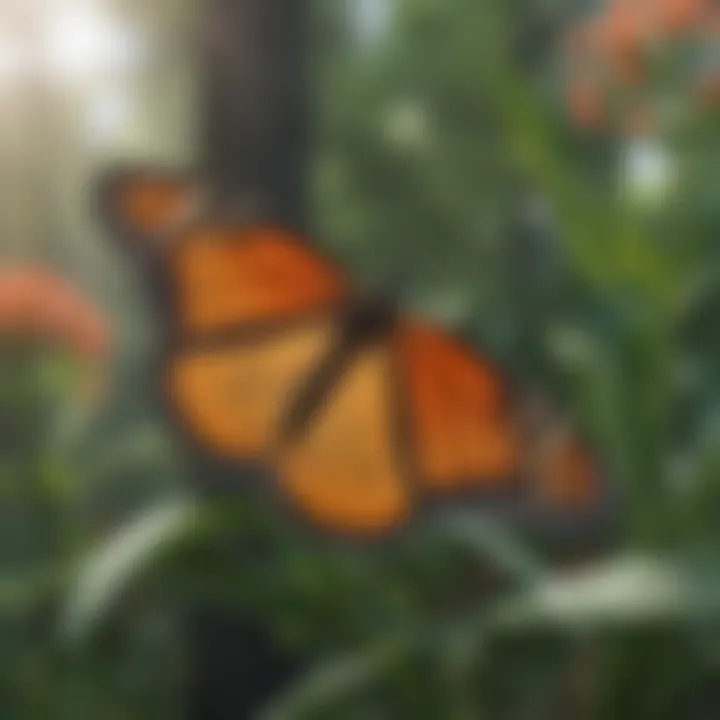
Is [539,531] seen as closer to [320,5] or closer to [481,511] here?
[481,511]

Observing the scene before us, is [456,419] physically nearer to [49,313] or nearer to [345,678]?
[345,678]

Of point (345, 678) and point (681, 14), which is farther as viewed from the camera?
point (681, 14)

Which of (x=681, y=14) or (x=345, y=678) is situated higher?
(x=681, y=14)

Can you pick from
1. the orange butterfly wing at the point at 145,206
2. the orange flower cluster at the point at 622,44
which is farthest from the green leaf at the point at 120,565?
the orange flower cluster at the point at 622,44

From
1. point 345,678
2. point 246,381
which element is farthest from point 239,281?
point 345,678

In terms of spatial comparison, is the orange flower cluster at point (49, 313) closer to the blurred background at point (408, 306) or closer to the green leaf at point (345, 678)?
the blurred background at point (408, 306)
